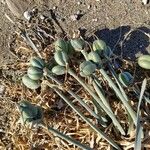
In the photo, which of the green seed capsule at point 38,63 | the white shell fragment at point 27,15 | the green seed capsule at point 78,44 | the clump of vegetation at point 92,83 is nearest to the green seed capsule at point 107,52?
the clump of vegetation at point 92,83

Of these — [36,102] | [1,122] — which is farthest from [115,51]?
[1,122]

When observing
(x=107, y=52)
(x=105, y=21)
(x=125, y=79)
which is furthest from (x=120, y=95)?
(x=105, y=21)

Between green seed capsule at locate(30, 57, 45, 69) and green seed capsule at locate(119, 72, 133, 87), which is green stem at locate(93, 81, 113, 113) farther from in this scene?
green seed capsule at locate(30, 57, 45, 69)

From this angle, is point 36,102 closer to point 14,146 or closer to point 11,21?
point 14,146

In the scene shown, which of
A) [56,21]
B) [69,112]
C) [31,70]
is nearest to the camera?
[31,70]

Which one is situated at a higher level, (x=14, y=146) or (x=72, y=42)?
(x=72, y=42)

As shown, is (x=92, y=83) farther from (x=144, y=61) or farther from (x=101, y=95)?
(x=144, y=61)

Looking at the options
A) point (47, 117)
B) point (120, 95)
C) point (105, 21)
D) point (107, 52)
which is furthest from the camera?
point (105, 21)

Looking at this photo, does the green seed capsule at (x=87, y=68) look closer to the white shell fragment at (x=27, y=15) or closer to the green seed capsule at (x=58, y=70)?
the green seed capsule at (x=58, y=70)
